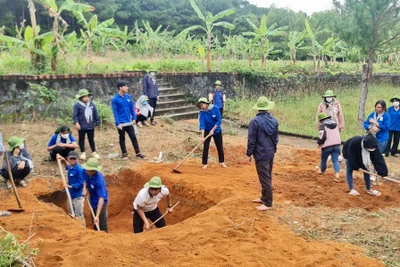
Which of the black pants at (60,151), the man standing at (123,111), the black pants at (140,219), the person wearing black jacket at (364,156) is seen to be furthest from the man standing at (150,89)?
the person wearing black jacket at (364,156)

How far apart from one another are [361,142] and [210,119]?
9.91ft

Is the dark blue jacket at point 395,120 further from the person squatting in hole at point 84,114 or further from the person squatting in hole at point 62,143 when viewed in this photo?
the person squatting in hole at point 62,143

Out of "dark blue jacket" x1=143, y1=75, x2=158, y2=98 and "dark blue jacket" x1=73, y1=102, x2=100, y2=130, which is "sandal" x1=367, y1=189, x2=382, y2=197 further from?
"dark blue jacket" x1=143, y1=75, x2=158, y2=98

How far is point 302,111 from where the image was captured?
1566 centimetres

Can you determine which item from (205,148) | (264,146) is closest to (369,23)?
(205,148)

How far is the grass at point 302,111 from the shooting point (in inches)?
520

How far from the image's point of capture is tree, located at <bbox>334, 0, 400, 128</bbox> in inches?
483

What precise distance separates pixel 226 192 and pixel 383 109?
3.77 metres

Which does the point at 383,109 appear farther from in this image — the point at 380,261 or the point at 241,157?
the point at 380,261

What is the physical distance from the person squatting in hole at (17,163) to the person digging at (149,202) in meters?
2.39

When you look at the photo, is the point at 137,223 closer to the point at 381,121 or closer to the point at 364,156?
the point at 364,156

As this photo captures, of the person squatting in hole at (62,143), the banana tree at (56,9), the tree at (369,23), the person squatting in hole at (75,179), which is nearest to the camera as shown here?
the person squatting in hole at (75,179)

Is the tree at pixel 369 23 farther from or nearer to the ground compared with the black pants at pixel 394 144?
farther from the ground

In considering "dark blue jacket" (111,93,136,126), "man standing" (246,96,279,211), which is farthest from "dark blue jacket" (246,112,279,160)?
"dark blue jacket" (111,93,136,126)
